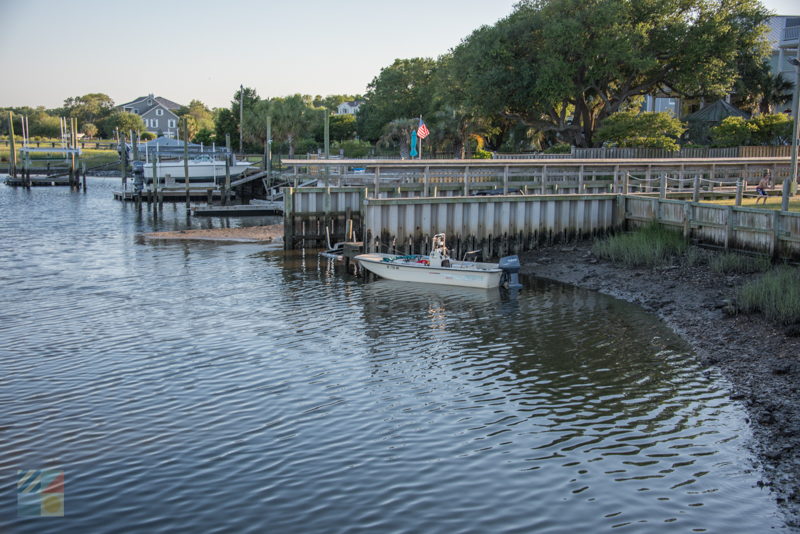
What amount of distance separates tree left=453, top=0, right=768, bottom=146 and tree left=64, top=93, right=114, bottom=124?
125639 millimetres

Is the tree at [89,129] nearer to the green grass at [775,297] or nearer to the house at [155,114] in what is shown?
the house at [155,114]

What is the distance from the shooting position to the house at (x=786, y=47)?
7056 centimetres

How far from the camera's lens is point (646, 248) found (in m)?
28.0

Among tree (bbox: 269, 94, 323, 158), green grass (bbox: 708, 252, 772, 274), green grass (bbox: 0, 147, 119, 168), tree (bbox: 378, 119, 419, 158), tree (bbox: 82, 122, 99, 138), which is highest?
tree (bbox: 82, 122, 99, 138)

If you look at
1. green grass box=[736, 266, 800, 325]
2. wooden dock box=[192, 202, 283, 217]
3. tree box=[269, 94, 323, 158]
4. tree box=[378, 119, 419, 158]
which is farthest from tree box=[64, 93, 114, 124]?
green grass box=[736, 266, 800, 325]

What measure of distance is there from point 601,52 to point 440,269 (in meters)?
33.2

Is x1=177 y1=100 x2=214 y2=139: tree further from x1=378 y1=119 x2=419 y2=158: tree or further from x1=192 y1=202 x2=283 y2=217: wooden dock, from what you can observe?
x1=192 y1=202 x2=283 y2=217: wooden dock

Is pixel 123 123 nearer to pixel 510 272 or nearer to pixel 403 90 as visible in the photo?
pixel 403 90

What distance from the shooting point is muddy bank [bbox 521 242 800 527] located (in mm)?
12633

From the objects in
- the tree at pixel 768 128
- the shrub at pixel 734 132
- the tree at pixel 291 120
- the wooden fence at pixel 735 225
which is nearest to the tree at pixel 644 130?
the shrub at pixel 734 132

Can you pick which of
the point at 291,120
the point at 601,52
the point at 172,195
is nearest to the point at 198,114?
the point at 291,120

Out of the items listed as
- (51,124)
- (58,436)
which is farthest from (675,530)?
(51,124)

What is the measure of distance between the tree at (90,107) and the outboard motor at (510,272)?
6156 inches

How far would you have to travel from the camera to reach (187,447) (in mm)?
12898
